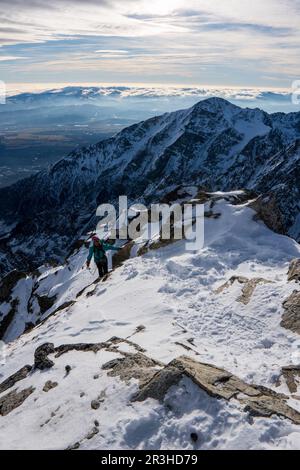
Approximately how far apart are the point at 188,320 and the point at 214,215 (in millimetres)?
17344

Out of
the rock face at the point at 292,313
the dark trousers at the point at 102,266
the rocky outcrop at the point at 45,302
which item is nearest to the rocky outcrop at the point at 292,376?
the rock face at the point at 292,313

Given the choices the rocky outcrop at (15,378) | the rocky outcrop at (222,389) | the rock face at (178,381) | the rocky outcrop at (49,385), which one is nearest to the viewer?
the rocky outcrop at (222,389)

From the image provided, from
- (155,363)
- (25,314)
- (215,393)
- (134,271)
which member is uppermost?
(215,393)

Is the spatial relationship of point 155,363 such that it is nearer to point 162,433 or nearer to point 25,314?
A: point 162,433

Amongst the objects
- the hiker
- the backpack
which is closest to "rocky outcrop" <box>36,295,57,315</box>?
the hiker

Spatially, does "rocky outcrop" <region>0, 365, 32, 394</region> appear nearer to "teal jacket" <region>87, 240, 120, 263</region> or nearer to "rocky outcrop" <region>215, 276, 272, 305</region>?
"rocky outcrop" <region>215, 276, 272, 305</region>

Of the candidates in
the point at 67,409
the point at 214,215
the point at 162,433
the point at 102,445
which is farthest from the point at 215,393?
the point at 214,215

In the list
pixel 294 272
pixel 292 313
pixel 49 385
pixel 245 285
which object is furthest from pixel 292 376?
pixel 49 385

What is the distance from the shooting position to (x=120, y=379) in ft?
50.8

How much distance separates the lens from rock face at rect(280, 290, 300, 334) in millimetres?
19078

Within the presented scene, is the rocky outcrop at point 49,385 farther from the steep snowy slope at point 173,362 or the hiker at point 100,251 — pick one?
the hiker at point 100,251

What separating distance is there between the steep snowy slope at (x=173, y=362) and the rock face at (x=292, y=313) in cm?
30

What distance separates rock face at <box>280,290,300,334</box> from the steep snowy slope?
305 millimetres

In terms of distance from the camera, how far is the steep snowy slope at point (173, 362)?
1255 cm
